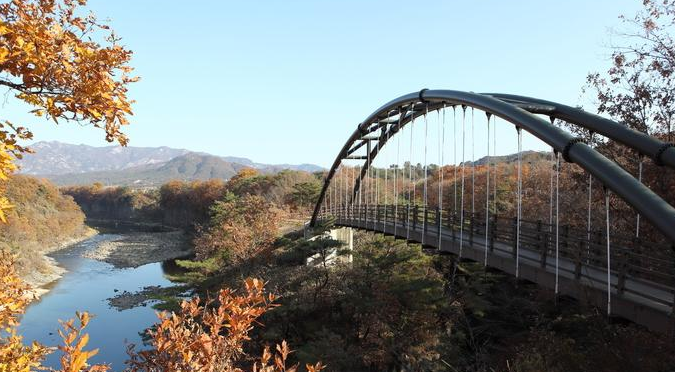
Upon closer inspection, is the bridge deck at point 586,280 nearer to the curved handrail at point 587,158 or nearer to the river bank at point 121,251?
the curved handrail at point 587,158

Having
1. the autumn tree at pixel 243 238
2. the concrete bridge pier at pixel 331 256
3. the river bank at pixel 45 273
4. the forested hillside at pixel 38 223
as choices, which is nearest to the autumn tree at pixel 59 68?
the concrete bridge pier at pixel 331 256

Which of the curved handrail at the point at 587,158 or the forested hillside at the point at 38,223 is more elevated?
the curved handrail at the point at 587,158

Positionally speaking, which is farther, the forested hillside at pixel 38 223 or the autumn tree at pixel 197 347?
the forested hillside at pixel 38 223

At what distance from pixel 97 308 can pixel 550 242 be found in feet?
105

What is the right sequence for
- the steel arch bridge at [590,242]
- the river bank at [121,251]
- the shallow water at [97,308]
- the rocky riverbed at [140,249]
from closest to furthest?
the steel arch bridge at [590,242] → the shallow water at [97,308] → the river bank at [121,251] → the rocky riverbed at [140,249]

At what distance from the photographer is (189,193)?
280 ft

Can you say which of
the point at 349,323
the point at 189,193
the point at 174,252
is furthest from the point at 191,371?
the point at 189,193

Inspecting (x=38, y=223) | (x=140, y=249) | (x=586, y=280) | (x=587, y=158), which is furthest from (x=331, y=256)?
(x=38, y=223)

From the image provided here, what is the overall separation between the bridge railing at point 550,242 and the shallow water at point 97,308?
11454 millimetres

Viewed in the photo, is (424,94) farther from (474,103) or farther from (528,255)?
(528,255)

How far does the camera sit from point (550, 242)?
29.7 feet

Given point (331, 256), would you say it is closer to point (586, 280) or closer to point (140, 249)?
point (586, 280)

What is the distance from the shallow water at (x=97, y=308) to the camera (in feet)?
82.3

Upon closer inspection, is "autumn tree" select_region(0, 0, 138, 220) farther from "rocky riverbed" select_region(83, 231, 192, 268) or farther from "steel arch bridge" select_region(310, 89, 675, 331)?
"rocky riverbed" select_region(83, 231, 192, 268)
